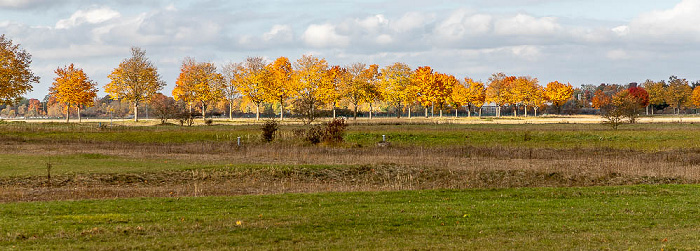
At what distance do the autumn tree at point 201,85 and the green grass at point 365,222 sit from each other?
3617 inches

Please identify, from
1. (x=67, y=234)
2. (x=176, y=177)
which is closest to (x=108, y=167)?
(x=176, y=177)

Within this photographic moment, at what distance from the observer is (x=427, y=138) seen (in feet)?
179

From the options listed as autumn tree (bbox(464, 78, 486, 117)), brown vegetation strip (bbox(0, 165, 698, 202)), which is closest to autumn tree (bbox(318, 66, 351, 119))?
autumn tree (bbox(464, 78, 486, 117))

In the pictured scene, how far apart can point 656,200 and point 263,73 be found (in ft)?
314

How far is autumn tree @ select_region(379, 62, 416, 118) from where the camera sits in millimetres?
119169

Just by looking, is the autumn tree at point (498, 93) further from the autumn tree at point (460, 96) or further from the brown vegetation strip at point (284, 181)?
the brown vegetation strip at point (284, 181)

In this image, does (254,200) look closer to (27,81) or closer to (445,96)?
(27,81)

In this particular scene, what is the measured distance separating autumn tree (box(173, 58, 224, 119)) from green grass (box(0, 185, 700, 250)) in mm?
91867

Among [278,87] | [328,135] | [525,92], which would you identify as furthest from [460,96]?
[328,135]

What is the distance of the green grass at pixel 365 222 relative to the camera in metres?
13.8

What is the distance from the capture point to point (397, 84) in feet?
394

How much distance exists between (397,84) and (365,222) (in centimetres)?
10466

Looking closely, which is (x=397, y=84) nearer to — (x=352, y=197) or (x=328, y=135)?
(x=328, y=135)

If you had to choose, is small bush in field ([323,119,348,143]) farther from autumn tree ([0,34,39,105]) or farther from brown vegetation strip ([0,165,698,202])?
autumn tree ([0,34,39,105])
